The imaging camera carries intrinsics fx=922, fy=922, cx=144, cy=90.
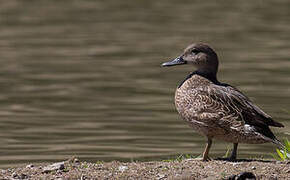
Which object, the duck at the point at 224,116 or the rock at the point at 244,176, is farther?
the duck at the point at 224,116

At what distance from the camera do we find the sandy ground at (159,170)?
24.0ft

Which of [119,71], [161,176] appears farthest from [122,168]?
[119,71]

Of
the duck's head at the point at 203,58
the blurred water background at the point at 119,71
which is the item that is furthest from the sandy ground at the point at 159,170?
the duck's head at the point at 203,58

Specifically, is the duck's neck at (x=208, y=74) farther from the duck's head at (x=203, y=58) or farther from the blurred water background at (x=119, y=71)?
the blurred water background at (x=119, y=71)

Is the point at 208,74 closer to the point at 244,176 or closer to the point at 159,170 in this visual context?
the point at 159,170

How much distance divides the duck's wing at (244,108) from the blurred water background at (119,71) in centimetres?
33

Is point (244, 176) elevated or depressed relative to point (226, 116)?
depressed

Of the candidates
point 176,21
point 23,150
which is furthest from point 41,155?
point 176,21

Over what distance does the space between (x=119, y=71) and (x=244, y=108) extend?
25.7 ft

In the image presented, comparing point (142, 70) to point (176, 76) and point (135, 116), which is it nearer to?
point (176, 76)

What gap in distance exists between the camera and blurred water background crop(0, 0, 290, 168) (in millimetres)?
10555

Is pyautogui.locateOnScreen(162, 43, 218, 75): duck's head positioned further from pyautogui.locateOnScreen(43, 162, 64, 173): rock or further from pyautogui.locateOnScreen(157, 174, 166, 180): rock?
pyautogui.locateOnScreen(43, 162, 64, 173): rock

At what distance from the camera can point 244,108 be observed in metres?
8.10

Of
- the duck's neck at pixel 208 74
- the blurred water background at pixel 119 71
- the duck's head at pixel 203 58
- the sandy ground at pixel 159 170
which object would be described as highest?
the duck's head at pixel 203 58
